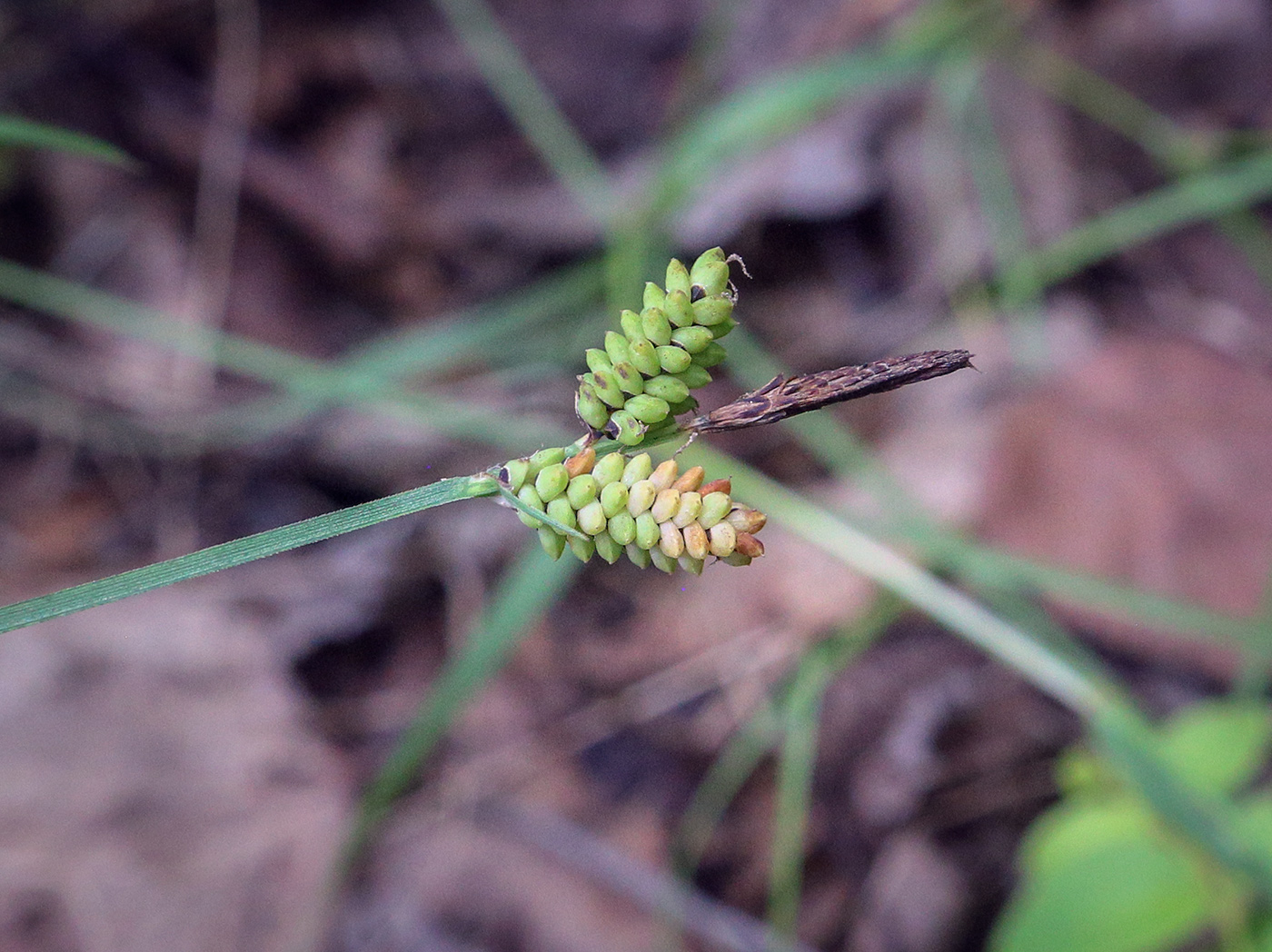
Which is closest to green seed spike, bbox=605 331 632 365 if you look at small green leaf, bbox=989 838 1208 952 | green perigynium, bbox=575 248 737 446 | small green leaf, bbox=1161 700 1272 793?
green perigynium, bbox=575 248 737 446

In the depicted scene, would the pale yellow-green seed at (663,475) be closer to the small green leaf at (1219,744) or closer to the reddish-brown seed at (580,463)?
the reddish-brown seed at (580,463)

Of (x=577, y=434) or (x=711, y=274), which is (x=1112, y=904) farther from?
(x=711, y=274)

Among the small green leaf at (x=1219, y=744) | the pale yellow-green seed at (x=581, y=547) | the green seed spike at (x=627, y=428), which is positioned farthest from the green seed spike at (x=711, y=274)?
the small green leaf at (x=1219, y=744)

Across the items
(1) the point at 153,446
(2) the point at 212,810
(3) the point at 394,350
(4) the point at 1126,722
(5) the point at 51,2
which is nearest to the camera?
(4) the point at 1126,722

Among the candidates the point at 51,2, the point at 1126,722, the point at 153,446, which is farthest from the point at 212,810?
the point at 51,2

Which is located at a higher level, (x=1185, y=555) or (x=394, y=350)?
(x=394, y=350)

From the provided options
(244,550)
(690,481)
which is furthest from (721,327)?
(244,550)

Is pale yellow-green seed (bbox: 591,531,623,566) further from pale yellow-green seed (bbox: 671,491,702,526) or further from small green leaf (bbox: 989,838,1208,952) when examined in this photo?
small green leaf (bbox: 989,838,1208,952)

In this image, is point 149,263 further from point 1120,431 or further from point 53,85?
point 1120,431
